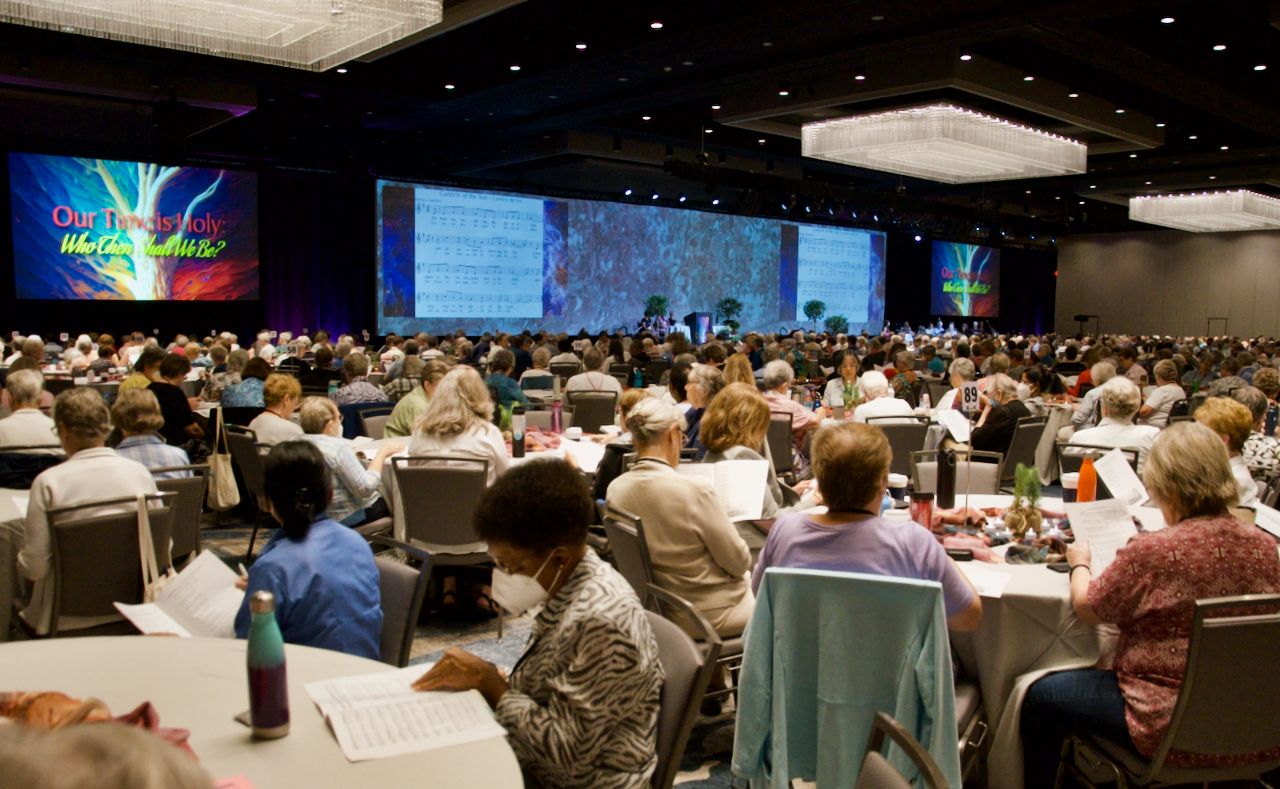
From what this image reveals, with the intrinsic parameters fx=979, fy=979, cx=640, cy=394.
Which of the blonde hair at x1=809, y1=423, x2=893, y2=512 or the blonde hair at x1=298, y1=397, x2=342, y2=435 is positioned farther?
the blonde hair at x1=298, y1=397, x2=342, y2=435

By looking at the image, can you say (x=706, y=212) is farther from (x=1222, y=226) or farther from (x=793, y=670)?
(x=793, y=670)

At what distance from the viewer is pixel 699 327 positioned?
2116cm

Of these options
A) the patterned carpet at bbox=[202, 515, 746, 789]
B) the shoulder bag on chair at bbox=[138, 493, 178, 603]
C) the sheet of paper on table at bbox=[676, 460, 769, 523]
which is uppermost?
the sheet of paper on table at bbox=[676, 460, 769, 523]

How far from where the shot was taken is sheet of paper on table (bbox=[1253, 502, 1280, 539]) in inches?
130

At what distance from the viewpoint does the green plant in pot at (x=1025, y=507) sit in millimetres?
3675

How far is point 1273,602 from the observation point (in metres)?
2.41

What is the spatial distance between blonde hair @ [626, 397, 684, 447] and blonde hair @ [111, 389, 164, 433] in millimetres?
2394

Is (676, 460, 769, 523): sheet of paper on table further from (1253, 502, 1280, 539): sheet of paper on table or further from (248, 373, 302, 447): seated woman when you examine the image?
(248, 373, 302, 447): seated woman

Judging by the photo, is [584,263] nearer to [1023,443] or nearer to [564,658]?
[1023,443]

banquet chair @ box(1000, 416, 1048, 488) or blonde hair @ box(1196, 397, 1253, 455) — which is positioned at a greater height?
blonde hair @ box(1196, 397, 1253, 455)

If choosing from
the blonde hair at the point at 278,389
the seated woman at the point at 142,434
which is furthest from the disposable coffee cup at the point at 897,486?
the blonde hair at the point at 278,389

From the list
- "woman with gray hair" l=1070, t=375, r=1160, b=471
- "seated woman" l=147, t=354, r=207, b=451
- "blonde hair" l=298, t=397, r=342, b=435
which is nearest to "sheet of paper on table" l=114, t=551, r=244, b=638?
"blonde hair" l=298, t=397, r=342, b=435

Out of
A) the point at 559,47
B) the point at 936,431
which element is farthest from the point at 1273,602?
the point at 559,47

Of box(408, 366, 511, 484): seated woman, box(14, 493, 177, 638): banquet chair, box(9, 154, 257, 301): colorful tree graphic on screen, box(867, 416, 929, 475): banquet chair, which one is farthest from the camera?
box(9, 154, 257, 301): colorful tree graphic on screen
